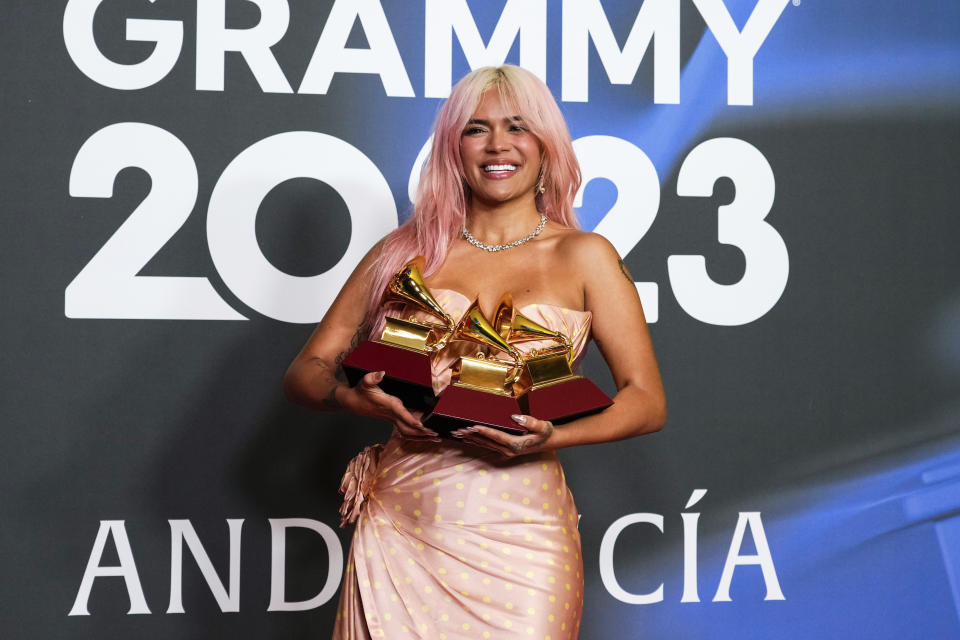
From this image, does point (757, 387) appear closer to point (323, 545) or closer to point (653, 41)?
point (653, 41)

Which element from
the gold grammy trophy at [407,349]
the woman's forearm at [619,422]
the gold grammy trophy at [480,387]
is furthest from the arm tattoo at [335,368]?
the woman's forearm at [619,422]

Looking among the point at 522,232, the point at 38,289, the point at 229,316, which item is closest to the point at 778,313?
the point at 522,232

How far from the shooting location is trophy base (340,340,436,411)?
2.05 metres

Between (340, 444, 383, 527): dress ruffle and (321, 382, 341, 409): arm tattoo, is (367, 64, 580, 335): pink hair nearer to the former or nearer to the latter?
(321, 382, 341, 409): arm tattoo

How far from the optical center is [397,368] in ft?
6.76

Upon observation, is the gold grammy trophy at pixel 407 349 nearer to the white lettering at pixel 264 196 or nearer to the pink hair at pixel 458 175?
the pink hair at pixel 458 175

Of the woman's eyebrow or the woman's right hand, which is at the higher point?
the woman's eyebrow

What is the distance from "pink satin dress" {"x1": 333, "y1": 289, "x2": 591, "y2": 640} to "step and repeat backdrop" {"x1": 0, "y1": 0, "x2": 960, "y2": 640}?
1.32 m

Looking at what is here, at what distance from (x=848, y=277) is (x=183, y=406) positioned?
7.80 feet

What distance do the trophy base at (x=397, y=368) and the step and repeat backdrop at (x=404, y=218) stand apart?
148cm

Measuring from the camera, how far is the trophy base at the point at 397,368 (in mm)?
2053

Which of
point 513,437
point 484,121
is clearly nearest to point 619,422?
point 513,437

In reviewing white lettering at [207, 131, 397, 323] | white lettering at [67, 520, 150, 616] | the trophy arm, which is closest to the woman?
the trophy arm

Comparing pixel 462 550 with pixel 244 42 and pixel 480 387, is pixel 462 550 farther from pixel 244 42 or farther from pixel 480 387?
pixel 244 42
